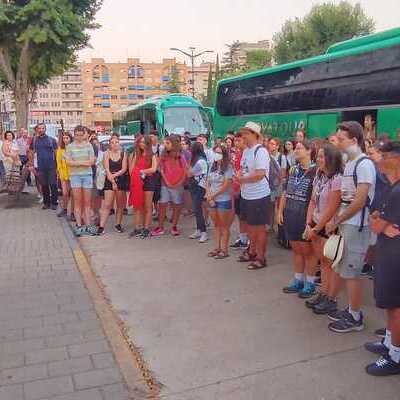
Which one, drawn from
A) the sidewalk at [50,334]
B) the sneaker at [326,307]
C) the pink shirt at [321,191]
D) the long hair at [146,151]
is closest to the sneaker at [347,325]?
the sneaker at [326,307]

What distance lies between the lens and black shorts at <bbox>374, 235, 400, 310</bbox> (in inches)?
135

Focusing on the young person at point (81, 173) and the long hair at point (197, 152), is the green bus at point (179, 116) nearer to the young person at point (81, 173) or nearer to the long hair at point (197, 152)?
the young person at point (81, 173)

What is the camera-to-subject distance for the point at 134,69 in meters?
135

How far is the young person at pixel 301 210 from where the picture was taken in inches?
193

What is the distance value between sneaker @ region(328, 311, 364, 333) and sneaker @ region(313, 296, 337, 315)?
0.96ft

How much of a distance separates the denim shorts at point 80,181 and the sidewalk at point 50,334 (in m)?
1.42

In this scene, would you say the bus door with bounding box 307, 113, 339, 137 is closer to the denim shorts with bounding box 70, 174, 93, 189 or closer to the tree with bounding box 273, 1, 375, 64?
the denim shorts with bounding box 70, 174, 93, 189

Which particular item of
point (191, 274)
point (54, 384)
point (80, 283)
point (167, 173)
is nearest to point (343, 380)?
point (54, 384)

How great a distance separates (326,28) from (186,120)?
23.4 m

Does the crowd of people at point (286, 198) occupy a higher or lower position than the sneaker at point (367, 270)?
higher

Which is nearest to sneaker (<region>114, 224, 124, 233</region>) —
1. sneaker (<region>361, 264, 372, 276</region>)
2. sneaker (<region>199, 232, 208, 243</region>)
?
sneaker (<region>199, 232, 208, 243</region>)

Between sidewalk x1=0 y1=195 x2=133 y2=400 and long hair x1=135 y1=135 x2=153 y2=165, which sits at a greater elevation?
long hair x1=135 y1=135 x2=153 y2=165

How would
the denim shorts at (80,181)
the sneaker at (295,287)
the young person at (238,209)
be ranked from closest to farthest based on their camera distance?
the sneaker at (295,287) → the young person at (238,209) → the denim shorts at (80,181)

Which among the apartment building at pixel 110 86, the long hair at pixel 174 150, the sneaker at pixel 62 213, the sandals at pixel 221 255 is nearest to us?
the sandals at pixel 221 255
